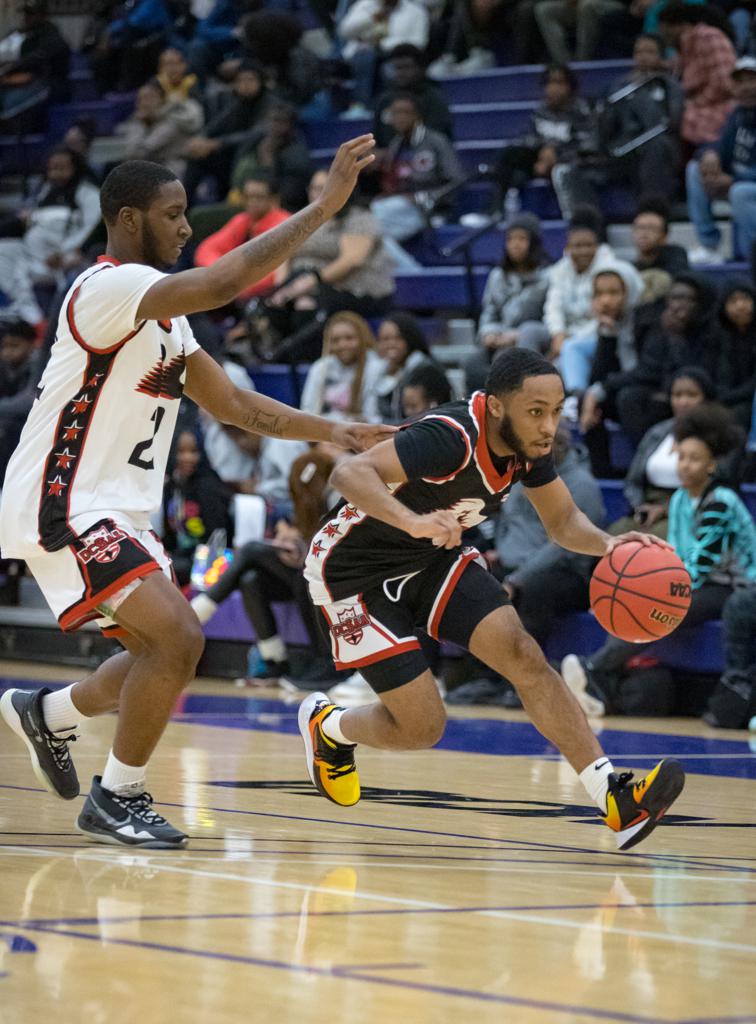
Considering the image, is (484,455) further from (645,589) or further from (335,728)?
(335,728)

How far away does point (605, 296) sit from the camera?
1159cm

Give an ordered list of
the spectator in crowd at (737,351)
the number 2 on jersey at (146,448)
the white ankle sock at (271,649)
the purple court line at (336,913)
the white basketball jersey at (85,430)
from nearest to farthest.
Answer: the purple court line at (336,913)
the white basketball jersey at (85,430)
the number 2 on jersey at (146,448)
the spectator in crowd at (737,351)
the white ankle sock at (271,649)

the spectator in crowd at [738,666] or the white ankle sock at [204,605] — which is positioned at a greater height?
the spectator in crowd at [738,666]

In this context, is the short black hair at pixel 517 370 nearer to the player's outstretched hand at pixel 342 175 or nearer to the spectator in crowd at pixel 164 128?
the player's outstretched hand at pixel 342 175

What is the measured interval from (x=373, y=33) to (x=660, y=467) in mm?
7595

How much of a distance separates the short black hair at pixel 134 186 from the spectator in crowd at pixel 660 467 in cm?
562

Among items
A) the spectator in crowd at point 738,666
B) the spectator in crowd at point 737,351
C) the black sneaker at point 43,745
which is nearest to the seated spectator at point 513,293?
the spectator in crowd at point 737,351

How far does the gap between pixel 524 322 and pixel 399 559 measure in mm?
7061

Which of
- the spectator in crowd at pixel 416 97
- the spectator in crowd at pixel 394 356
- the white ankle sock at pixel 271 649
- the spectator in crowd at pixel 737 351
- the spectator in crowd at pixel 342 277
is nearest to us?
the spectator in crowd at pixel 737 351

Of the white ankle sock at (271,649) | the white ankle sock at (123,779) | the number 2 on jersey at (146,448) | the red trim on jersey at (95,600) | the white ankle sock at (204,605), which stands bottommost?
the white ankle sock at (271,649)

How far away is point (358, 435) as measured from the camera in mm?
5477

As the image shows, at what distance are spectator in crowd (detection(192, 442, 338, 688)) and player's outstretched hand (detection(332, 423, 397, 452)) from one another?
590 cm

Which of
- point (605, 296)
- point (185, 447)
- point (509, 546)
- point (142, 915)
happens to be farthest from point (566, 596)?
point (142, 915)

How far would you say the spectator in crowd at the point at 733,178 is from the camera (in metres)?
12.3
